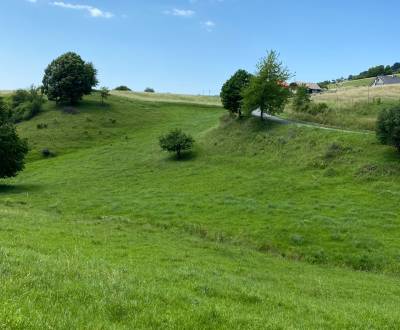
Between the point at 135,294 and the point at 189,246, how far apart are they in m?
16.5

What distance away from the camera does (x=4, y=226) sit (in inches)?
934

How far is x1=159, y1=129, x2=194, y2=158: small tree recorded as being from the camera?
66.5 metres

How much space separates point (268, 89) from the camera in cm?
6894

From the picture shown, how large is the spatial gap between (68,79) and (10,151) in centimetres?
5395

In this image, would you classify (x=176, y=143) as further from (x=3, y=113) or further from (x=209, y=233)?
(x=209, y=233)

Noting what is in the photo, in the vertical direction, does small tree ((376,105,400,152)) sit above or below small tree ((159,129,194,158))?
above

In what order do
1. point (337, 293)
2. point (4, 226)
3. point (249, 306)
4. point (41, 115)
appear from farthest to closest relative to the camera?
point (41, 115)
point (4, 226)
point (337, 293)
point (249, 306)

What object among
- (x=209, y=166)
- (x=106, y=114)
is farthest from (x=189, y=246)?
(x=106, y=114)

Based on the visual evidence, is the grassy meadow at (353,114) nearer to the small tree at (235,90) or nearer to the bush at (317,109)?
the bush at (317,109)

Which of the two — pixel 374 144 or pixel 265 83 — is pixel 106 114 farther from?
pixel 374 144

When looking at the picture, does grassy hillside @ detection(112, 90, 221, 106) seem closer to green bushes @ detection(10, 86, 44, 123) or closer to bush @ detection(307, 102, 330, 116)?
green bushes @ detection(10, 86, 44, 123)

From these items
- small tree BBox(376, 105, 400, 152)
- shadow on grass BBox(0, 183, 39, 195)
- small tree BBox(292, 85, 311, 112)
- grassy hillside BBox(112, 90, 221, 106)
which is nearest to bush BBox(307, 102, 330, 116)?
small tree BBox(292, 85, 311, 112)

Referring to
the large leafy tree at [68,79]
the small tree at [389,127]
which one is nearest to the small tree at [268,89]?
the small tree at [389,127]

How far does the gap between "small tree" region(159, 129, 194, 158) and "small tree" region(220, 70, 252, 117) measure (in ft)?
43.5
